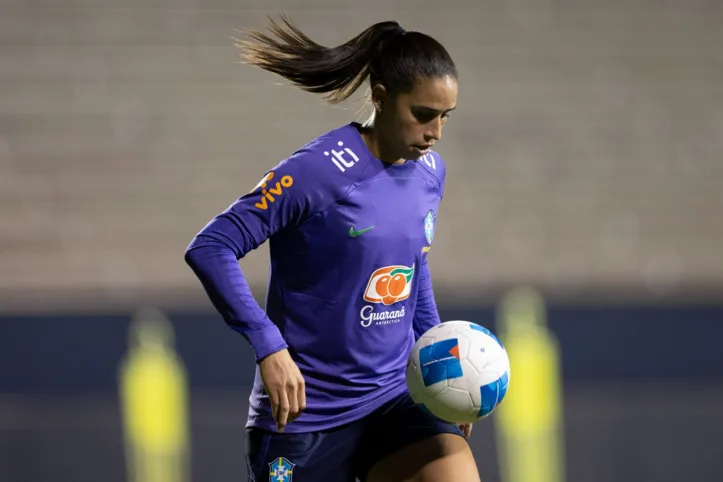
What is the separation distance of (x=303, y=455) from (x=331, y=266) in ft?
1.51

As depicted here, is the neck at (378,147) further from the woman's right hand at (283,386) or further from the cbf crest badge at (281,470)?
the cbf crest badge at (281,470)

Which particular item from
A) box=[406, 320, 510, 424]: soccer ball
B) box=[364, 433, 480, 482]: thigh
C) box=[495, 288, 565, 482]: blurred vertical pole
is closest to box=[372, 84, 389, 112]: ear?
box=[406, 320, 510, 424]: soccer ball

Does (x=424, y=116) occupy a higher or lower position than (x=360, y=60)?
lower

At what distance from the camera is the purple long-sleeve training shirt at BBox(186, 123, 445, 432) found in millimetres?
2568

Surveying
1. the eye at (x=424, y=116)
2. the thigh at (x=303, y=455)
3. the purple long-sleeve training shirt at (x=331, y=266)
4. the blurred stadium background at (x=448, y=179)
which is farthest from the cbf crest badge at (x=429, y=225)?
the blurred stadium background at (x=448, y=179)

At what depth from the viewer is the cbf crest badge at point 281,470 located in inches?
106

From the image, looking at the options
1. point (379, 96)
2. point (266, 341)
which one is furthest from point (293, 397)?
point (379, 96)

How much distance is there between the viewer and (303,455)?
271 cm

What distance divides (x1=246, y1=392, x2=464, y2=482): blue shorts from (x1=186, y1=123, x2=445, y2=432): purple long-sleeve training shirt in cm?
3

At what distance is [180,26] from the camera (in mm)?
6379

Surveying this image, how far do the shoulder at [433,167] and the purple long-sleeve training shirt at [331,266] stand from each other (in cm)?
2

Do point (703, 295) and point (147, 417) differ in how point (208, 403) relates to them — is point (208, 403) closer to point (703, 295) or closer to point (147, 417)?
point (147, 417)

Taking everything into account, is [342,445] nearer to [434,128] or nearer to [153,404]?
[434,128]

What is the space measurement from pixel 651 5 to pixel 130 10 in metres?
2.99
